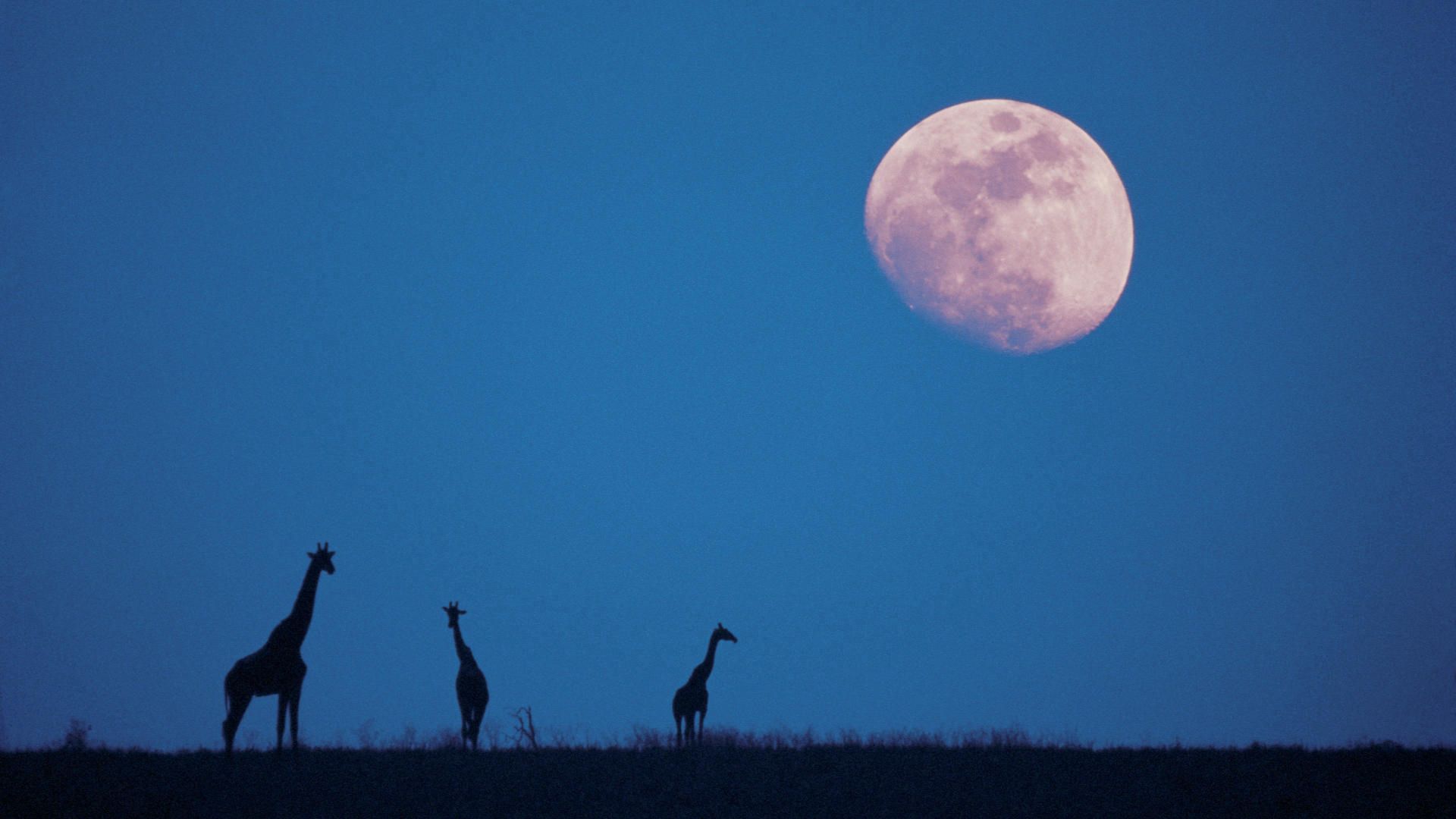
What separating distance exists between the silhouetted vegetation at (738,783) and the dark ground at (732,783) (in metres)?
0.03

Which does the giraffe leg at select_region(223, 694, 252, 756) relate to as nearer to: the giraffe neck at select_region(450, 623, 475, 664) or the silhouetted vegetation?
the silhouetted vegetation

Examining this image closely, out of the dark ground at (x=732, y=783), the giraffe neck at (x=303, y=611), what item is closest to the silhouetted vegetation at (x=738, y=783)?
the dark ground at (x=732, y=783)

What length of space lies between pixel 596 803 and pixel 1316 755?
36.0 ft

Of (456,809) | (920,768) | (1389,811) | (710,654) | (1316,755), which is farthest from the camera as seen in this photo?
(710,654)

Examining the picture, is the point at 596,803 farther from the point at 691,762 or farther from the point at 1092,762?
the point at 1092,762

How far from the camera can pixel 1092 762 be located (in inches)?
696

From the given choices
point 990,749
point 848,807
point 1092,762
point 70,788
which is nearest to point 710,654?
point 990,749

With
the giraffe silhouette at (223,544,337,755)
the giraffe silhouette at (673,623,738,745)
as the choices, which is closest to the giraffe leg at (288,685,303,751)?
the giraffe silhouette at (223,544,337,755)

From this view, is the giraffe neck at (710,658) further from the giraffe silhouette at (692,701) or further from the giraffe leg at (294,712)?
the giraffe leg at (294,712)

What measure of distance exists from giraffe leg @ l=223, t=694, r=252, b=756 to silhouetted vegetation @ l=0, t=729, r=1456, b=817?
0.39 m

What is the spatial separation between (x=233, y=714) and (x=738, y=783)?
7.17 m

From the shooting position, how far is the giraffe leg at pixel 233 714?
58.1ft

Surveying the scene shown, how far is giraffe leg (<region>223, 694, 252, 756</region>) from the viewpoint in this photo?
17.7 metres

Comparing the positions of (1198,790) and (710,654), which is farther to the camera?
(710,654)
